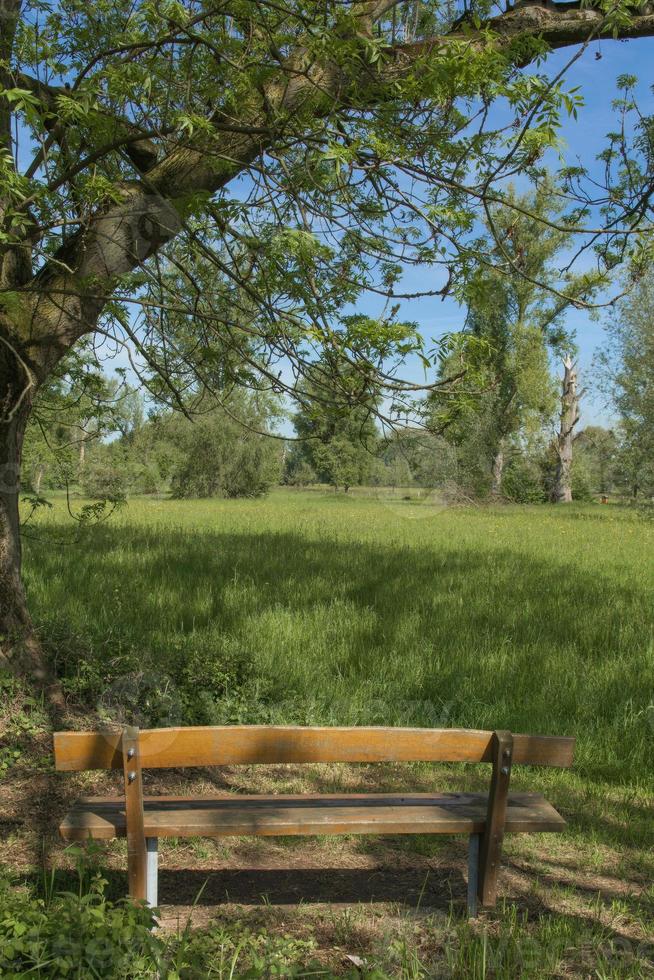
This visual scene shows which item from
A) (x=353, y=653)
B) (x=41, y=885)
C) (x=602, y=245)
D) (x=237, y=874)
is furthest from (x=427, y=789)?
(x=602, y=245)

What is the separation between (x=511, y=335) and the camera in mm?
37750

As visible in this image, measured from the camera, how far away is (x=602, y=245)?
17.1 ft

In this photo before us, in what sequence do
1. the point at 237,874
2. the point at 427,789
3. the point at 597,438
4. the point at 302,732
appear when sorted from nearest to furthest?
1. the point at 302,732
2. the point at 237,874
3. the point at 427,789
4. the point at 597,438

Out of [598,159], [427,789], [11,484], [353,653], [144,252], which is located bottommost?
[427,789]

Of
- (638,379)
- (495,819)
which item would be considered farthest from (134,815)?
(638,379)

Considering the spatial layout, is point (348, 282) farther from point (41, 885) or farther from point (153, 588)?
point (153, 588)

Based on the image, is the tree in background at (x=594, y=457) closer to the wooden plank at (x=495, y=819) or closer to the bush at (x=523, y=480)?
the bush at (x=523, y=480)

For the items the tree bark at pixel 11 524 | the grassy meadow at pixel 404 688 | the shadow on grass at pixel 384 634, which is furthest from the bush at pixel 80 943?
the tree bark at pixel 11 524

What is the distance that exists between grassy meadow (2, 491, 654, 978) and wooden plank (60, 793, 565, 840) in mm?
402

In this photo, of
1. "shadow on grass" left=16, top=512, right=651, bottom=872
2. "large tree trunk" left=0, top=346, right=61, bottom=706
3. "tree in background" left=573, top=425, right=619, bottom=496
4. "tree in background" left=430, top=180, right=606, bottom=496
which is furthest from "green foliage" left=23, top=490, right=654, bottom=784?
"tree in background" left=573, top=425, right=619, bottom=496

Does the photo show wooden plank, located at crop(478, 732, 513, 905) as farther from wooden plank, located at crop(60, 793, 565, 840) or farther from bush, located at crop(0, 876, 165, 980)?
bush, located at crop(0, 876, 165, 980)

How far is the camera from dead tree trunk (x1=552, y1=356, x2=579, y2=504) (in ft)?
141

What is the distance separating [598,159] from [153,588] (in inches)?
250

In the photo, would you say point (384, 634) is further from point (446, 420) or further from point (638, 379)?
point (638, 379)
